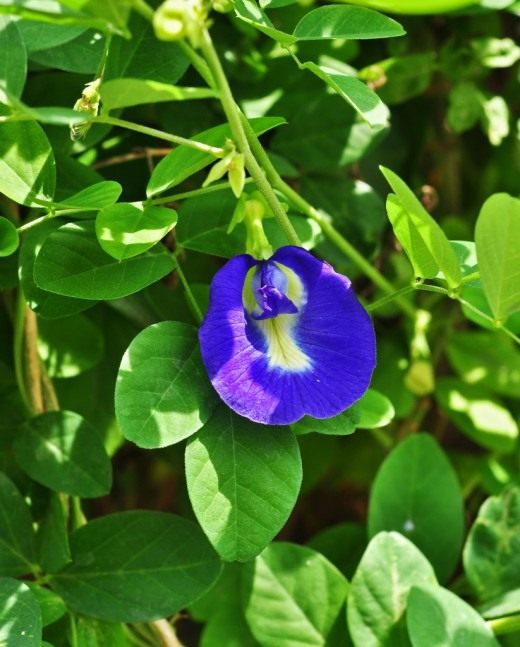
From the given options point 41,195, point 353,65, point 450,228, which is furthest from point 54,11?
point 450,228

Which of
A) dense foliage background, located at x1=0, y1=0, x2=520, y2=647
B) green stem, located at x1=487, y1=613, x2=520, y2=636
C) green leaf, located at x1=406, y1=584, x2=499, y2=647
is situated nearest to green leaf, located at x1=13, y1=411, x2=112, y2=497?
dense foliage background, located at x1=0, y1=0, x2=520, y2=647

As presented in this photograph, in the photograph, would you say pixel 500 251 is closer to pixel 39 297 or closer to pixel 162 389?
pixel 162 389

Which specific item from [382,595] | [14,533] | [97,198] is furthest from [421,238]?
[14,533]

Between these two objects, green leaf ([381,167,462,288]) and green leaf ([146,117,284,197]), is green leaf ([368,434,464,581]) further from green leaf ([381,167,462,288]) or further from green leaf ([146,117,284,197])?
green leaf ([146,117,284,197])

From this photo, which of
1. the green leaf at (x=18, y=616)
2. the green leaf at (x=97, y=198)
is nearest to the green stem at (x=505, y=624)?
the green leaf at (x=18, y=616)

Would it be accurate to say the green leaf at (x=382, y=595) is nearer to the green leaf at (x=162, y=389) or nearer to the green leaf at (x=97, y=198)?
the green leaf at (x=162, y=389)

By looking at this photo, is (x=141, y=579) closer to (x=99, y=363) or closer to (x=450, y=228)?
(x=99, y=363)

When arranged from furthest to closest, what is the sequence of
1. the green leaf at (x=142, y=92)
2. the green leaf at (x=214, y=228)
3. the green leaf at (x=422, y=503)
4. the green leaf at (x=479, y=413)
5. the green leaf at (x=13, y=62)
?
the green leaf at (x=479, y=413) → the green leaf at (x=422, y=503) → the green leaf at (x=214, y=228) → the green leaf at (x=13, y=62) → the green leaf at (x=142, y=92)
